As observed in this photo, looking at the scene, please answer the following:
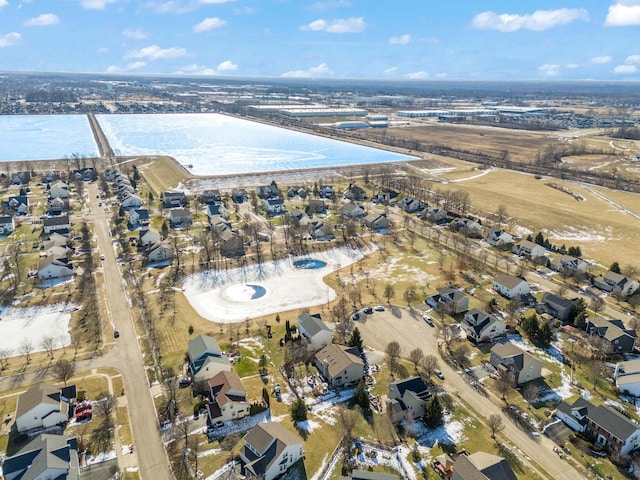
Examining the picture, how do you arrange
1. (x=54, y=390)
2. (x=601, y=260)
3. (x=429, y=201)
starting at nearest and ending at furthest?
(x=54, y=390)
(x=601, y=260)
(x=429, y=201)

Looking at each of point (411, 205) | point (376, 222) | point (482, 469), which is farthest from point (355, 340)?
point (411, 205)

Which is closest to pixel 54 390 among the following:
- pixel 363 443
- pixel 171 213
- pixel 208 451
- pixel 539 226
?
pixel 208 451

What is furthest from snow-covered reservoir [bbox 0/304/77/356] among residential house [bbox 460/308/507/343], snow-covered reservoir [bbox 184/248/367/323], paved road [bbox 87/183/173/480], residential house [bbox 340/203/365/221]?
residential house [bbox 340/203/365/221]

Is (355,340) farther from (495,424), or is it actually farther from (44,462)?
(44,462)

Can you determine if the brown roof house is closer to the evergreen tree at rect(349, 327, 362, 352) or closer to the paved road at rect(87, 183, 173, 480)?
the evergreen tree at rect(349, 327, 362, 352)

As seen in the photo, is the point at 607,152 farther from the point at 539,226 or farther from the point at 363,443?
the point at 363,443

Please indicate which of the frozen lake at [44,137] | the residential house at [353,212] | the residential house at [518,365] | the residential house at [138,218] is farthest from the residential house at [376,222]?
the frozen lake at [44,137]

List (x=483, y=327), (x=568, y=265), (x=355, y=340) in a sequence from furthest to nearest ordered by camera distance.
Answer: (x=568, y=265) → (x=483, y=327) → (x=355, y=340)
